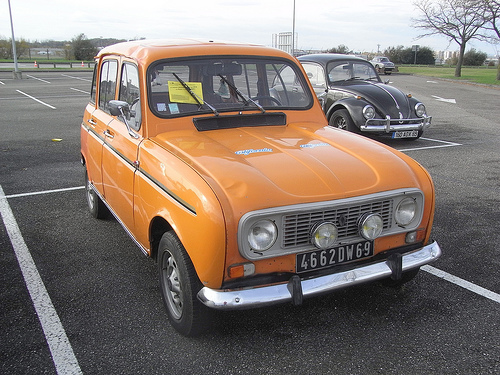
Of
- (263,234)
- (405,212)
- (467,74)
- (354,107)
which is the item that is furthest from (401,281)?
(467,74)

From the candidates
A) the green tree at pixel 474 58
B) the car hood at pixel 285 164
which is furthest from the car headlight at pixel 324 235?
the green tree at pixel 474 58

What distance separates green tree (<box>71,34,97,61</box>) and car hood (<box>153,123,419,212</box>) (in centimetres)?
5281

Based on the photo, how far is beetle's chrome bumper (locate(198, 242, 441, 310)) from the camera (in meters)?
2.60

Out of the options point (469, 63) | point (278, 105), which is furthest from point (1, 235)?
point (469, 63)

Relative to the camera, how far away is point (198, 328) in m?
2.92

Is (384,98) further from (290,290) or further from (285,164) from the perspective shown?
(290,290)

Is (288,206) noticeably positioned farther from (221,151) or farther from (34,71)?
(34,71)

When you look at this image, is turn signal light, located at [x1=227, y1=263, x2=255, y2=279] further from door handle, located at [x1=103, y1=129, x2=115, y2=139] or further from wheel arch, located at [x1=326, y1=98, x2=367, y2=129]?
wheel arch, located at [x1=326, y1=98, x2=367, y2=129]

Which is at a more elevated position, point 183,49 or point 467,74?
point 183,49

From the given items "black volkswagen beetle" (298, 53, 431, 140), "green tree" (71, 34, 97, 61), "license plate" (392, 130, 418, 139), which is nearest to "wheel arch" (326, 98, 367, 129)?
"black volkswagen beetle" (298, 53, 431, 140)

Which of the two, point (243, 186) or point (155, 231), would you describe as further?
point (155, 231)

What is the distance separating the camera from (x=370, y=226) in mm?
2900

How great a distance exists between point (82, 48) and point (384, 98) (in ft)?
163

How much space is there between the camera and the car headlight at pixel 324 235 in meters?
2.74
